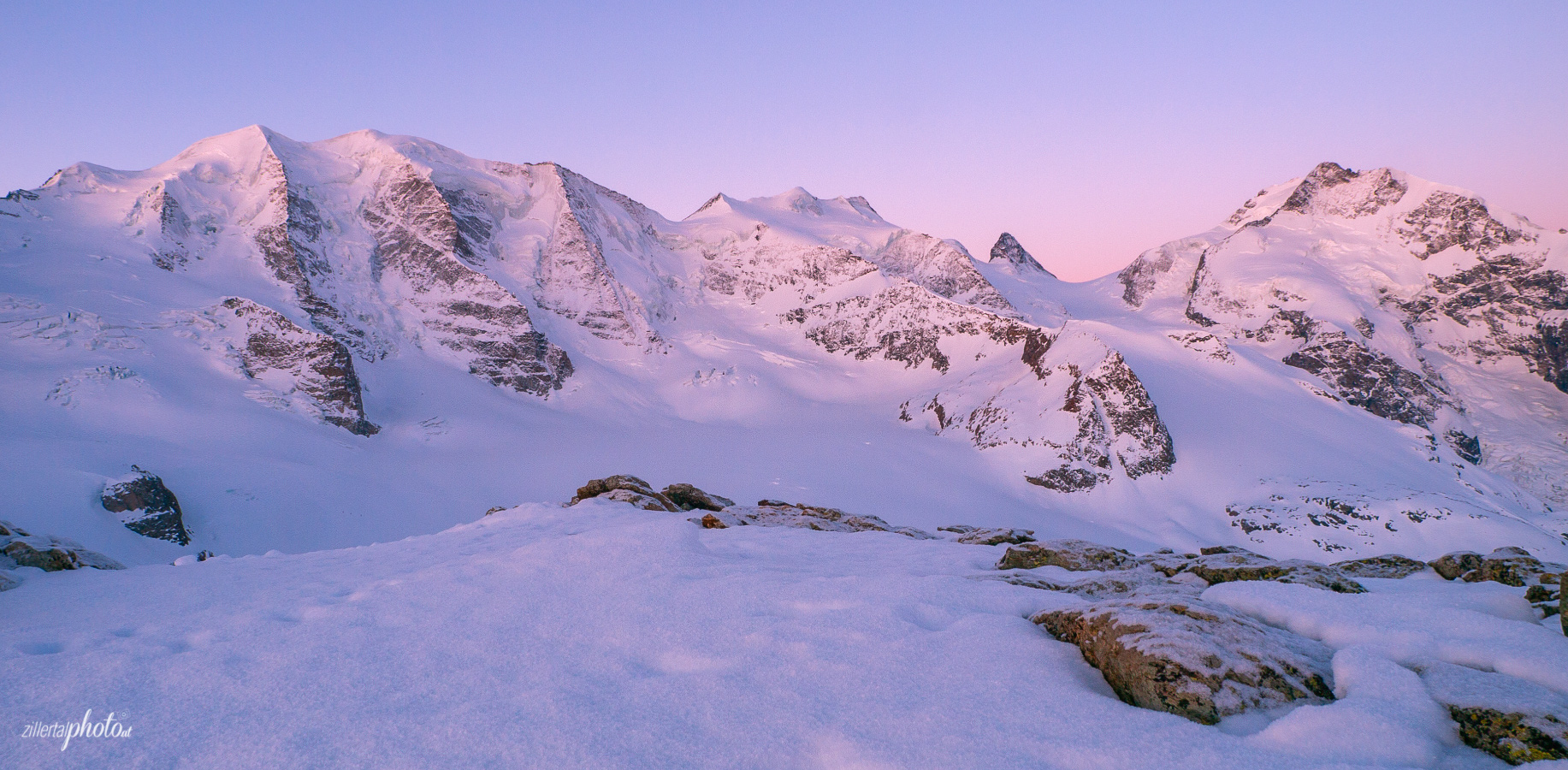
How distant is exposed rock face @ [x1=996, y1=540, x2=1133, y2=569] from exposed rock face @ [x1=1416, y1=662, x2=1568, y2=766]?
418 cm

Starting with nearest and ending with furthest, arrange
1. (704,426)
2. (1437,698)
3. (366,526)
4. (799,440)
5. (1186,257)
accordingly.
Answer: (1437,698) < (366,526) < (799,440) < (704,426) < (1186,257)

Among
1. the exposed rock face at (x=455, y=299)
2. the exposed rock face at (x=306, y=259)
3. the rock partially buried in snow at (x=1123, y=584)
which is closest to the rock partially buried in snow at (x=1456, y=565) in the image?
the rock partially buried in snow at (x=1123, y=584)

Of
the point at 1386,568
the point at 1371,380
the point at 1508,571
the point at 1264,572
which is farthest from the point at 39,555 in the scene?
the point at 1371,380

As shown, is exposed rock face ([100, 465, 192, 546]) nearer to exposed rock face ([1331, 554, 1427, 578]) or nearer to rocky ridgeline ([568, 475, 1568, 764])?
rocky ridgeline ([568, 475, 1568, 764])

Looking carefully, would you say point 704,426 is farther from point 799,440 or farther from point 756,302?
point 756,302

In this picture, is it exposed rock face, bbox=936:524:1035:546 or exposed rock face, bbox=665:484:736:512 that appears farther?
exposed rock face, bbox=665:484:736:512

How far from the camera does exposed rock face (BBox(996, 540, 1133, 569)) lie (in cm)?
746

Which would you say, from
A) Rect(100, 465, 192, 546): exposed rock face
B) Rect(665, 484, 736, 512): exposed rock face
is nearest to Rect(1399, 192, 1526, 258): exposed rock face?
Rect(665, 484, 736, 512): exposed rock face

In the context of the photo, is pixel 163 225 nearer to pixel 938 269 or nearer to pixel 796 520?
pixel 796 520

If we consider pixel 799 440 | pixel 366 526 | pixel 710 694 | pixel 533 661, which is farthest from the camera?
pixel 799 440

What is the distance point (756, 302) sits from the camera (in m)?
90.1

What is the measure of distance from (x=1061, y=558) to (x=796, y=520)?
17.0ft

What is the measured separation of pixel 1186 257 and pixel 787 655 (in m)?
124

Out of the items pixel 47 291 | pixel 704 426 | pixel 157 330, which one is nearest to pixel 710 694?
pixel 704 426
